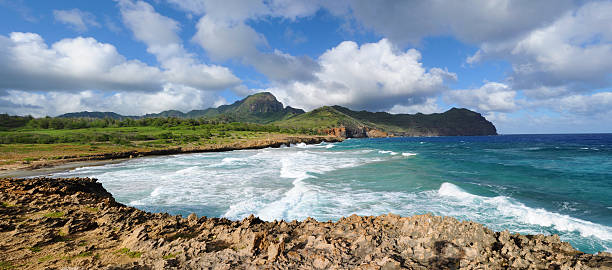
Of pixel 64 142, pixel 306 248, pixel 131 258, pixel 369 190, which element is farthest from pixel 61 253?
pixel 64 142

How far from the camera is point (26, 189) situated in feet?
33.2

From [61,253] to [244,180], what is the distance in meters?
15.9

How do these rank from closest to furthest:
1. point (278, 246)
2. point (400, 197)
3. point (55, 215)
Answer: point (278, 246) < point (55, 215) < point (400, 197)

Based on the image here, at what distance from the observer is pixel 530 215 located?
39.9ft

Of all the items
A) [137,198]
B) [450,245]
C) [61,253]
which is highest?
[450,245]

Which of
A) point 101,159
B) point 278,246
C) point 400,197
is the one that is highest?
point 278,246

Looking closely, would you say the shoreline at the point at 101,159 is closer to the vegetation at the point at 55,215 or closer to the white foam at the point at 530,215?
the vegetation at the point at 55,215

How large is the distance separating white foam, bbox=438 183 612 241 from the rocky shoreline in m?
8.65

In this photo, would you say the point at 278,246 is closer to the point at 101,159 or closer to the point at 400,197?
the point at 400,197

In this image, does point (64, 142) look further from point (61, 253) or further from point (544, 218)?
point (544, 218)

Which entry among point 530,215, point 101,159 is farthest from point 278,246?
point 101,159

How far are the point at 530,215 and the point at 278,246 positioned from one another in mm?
14010

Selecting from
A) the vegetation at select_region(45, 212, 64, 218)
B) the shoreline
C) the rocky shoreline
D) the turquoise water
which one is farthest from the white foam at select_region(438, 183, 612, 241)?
the shoreline

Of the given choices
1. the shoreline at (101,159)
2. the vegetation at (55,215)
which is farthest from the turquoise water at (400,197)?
the shoreline at (101,159)
